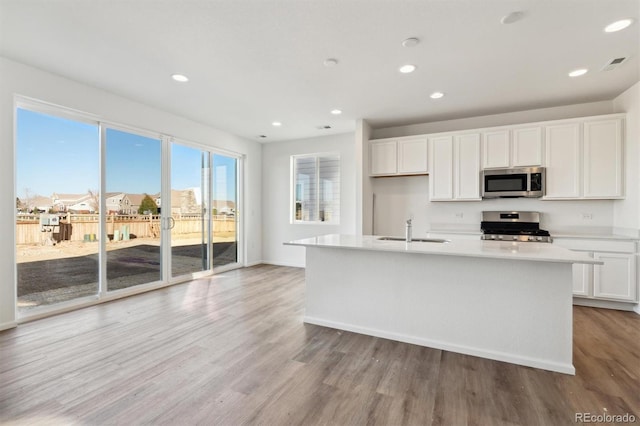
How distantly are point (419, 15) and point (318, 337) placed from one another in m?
2.99

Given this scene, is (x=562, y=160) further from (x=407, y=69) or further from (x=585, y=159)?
(x=407, y=69)

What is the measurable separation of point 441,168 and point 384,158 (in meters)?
0.96

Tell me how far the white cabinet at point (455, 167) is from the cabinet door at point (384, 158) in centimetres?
60

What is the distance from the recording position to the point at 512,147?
4.22 metres

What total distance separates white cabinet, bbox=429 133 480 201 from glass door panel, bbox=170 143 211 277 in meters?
4.13

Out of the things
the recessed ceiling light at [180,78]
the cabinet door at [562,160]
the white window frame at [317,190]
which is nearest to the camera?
→ the recessed ceiling light at [180,78]

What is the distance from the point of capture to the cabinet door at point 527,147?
4086 millimetres

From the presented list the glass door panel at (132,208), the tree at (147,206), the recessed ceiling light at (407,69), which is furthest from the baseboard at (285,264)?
the recessed ceiling light at (407,69)

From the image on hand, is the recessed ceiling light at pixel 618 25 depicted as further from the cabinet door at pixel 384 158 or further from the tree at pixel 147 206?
the tree at pixel 147 206

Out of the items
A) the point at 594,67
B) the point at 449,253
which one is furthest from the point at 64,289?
the point at 594,67

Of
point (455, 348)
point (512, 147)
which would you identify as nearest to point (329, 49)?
point (455, 348)

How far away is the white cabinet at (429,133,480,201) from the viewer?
445cm

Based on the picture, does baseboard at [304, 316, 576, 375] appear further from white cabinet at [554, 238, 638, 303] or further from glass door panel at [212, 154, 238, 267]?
glass door panel at [212, 154, 238, 267]

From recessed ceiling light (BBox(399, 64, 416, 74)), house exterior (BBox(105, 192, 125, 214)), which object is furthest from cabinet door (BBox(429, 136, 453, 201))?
house exterior (BBox(105, 192, 125, 214))
